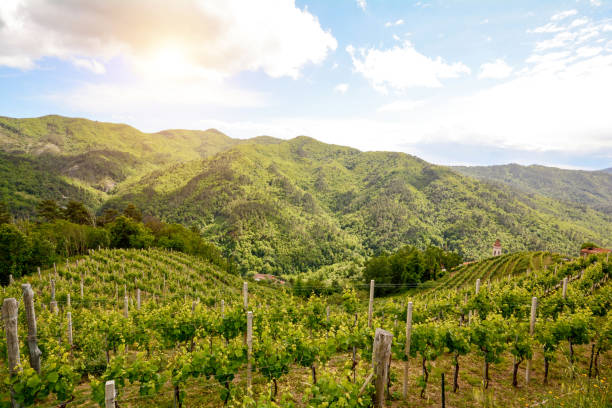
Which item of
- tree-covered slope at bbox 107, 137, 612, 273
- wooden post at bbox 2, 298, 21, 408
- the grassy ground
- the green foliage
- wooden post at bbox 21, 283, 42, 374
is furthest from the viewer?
tree-covered slope at bbox 107, 137, 612, 273

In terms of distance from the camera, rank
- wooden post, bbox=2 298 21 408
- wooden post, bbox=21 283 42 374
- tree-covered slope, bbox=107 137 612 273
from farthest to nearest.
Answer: tree-covered slope, bbox=107 137 612 273
wooden post, bbox=21 283 42 374
wooden post, bbox=2 298 21 408

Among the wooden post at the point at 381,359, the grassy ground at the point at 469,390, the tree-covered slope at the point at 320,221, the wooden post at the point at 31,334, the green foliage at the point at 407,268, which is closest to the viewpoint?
the wooden post at the point at 381,359

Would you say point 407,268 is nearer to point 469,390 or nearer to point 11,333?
point 469,390

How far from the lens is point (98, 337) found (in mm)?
10508

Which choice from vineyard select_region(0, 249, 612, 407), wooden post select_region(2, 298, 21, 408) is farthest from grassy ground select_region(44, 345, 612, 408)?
wooden post select_region(2, 298, 21, 408)

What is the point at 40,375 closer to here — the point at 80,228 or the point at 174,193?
the point at 80,228

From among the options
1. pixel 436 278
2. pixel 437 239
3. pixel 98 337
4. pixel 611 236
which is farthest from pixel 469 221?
pixel 98 337

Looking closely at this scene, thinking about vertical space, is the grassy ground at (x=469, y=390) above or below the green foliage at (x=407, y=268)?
above

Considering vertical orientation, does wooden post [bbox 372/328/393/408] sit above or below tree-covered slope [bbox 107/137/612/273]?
above

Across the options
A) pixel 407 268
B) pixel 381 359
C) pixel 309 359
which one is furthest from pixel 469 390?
pixel 407 268

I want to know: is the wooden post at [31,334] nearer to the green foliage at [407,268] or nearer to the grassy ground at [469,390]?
the grassy ground at [469,390]

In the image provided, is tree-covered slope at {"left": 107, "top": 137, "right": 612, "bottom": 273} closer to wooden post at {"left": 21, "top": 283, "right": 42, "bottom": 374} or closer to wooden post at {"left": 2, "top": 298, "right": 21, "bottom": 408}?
wooden post at {"left": 21, "top": 283, "right": 42, "bottom": 374}

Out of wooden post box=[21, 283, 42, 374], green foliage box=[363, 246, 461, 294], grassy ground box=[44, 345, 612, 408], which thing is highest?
wooden post box=[21, 283, 42, 374]

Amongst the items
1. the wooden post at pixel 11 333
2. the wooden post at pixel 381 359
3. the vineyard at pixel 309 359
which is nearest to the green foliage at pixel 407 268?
the vineyard at pixel 309 359
